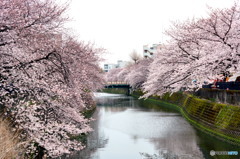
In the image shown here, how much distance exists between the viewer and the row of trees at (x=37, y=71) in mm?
11422

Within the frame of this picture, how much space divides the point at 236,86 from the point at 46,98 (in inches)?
631

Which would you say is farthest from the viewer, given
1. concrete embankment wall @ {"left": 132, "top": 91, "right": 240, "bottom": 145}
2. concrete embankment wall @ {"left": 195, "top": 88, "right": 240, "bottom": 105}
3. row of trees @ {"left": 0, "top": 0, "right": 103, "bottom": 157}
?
concrete embankment wall @ {"left": 195, "top": 88, "right": 240, "bottom": 105}

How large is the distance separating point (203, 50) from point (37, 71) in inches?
569

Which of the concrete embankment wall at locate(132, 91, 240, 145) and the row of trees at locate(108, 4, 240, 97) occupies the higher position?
the row of trees at locate(108, 4, 240, 97)

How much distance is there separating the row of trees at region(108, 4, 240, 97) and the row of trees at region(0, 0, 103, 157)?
9.09 meters

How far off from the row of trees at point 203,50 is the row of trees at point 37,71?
9.09m

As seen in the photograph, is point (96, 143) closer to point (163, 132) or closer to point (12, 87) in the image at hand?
point (163, 132)

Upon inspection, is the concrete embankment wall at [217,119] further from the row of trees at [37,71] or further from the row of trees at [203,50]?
the row of trees at [37,71]

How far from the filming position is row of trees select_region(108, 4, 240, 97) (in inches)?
698

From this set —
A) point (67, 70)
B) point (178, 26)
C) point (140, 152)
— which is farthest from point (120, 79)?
point (67, 70)

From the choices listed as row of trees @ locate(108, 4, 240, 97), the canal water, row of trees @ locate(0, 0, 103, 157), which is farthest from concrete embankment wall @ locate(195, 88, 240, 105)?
row of trees @ locate(0, 0, 103, 157)

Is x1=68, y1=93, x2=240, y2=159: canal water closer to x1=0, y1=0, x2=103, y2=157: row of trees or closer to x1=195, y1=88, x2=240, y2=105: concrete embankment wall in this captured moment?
x1=195, y1=88, x2=240, y2=105: concrete embankment wall

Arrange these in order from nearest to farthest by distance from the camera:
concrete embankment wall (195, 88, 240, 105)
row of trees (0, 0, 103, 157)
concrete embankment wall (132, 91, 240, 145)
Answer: row of trees (0, 0, 103, 157) < concrete embankment wall (132, 91, 240, 145) < concrete embankment wall (195, 88, 240, 105)

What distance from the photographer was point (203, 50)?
23.0m
